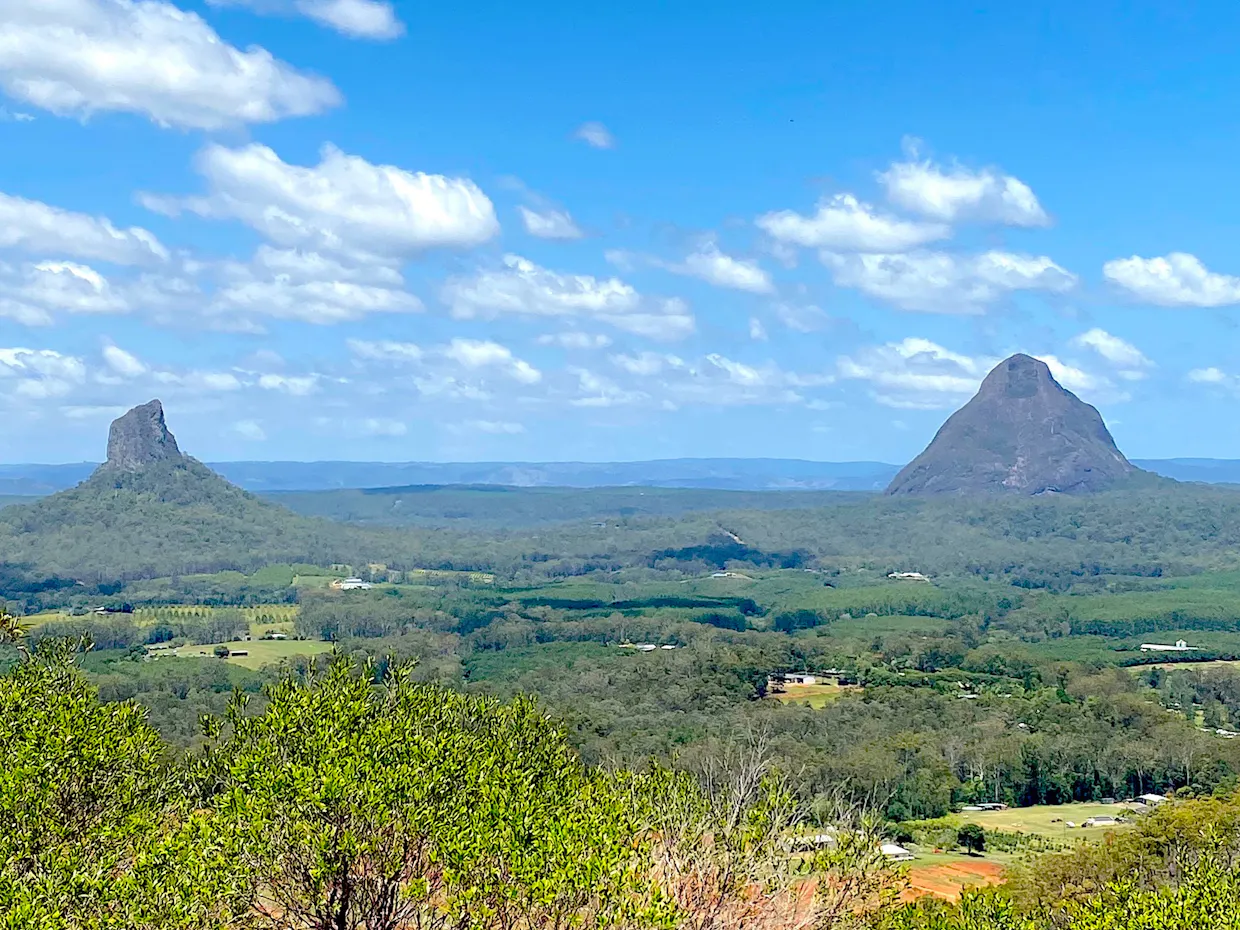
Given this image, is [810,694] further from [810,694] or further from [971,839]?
[971,839]

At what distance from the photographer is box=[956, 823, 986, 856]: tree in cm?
6153

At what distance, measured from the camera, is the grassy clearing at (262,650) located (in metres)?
136

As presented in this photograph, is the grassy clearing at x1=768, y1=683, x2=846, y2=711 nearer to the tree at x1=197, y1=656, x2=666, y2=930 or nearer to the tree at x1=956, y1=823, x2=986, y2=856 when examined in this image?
the tree at x1=956, y1=823, x2=986, y2=856

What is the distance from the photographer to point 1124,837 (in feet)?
144

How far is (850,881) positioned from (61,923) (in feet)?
42.9

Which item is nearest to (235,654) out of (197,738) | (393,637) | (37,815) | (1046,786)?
(393,637)

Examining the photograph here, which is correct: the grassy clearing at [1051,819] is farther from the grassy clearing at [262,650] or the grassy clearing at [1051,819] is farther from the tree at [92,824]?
the grassy clearing at [262,650]

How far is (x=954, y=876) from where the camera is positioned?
53.0 meters

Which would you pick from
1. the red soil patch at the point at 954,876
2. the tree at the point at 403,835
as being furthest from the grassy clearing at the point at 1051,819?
the tree at the point at 403,835

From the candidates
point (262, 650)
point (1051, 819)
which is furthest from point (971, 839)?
point (262, 650)

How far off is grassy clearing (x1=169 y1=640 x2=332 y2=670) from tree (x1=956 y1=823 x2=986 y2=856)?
86.0 metres

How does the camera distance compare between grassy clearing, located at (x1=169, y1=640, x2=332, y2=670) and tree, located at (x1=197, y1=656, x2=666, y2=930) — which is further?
grassy clearing, located at (x1=169, y1=640, x2=332, y2=670)

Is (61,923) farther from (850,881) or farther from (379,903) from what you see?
(850,881)

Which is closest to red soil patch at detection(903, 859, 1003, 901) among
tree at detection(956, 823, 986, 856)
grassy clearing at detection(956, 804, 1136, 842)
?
tree at detection(956, 823, 986, 856)
